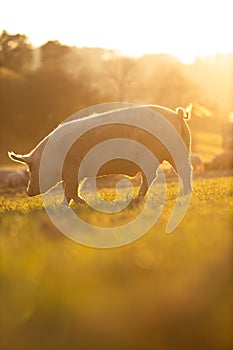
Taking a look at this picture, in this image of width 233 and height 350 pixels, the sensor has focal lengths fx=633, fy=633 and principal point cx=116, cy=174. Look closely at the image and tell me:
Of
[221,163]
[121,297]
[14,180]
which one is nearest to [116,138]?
[121,297]

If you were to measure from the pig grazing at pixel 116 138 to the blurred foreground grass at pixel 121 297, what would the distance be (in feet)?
20.5

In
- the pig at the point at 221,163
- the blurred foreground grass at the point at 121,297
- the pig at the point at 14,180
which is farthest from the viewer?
the pig at the point at 221,163

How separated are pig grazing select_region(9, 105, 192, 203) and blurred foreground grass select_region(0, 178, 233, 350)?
624 cm

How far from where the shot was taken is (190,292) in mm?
3459

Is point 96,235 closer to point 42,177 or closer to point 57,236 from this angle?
point 57,236

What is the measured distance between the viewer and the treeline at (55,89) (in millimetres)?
55375

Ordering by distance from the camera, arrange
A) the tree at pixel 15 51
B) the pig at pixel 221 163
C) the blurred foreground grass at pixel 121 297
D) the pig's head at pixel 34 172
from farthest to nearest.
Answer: the tree at pixel 15 51 < the pig at pixel 221 163 < the pig's head at pixel 34 172 < the blurred foreground grass at pixel 121 297

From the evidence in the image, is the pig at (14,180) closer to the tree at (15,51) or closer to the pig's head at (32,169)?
the pig's head at (32,169)

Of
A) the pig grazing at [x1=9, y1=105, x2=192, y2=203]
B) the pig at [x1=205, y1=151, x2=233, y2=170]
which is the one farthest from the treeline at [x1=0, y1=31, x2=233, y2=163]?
the pig grazing at [x1=9, y1=105, x2=192, y2=203]

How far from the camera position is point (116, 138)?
10484 millimetres

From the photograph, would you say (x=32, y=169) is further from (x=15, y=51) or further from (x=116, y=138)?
(x=15, y=51)

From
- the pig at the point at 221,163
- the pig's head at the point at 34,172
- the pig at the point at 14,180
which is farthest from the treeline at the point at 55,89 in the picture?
the pig's head at the point at 34,172

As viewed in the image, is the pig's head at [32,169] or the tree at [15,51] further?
the tree at [15,51]

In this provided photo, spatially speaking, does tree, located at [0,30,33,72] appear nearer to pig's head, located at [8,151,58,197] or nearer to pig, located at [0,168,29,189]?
pig, located at [0,168,29,189]
